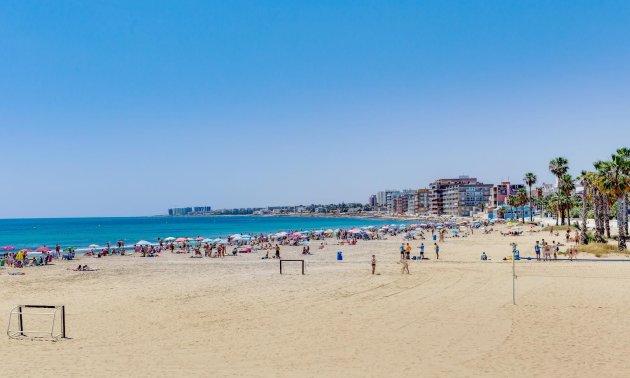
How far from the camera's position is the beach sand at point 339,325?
11367mm

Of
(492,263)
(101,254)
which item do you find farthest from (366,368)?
(101,254)

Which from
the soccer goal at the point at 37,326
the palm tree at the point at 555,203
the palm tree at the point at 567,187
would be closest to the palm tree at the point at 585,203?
the palm tree at the point at 567,187

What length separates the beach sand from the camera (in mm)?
11367

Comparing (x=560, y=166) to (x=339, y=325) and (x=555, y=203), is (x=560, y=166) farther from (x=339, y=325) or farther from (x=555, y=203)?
(x=339, y=325)

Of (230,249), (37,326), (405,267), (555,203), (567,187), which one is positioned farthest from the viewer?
(555,203)

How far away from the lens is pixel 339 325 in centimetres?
1530

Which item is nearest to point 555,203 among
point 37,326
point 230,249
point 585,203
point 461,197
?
point 585,203

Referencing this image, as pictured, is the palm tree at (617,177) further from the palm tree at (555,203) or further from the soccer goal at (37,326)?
the soccer goal at (37,326)

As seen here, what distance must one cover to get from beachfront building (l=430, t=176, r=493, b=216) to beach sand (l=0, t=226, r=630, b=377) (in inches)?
6193

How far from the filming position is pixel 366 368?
440 inches

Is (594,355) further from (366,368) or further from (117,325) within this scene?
(117,325)

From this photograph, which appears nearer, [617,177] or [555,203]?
[617,177]

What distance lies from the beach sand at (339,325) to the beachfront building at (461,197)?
15730 centimetres

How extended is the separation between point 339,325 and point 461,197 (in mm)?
175760
